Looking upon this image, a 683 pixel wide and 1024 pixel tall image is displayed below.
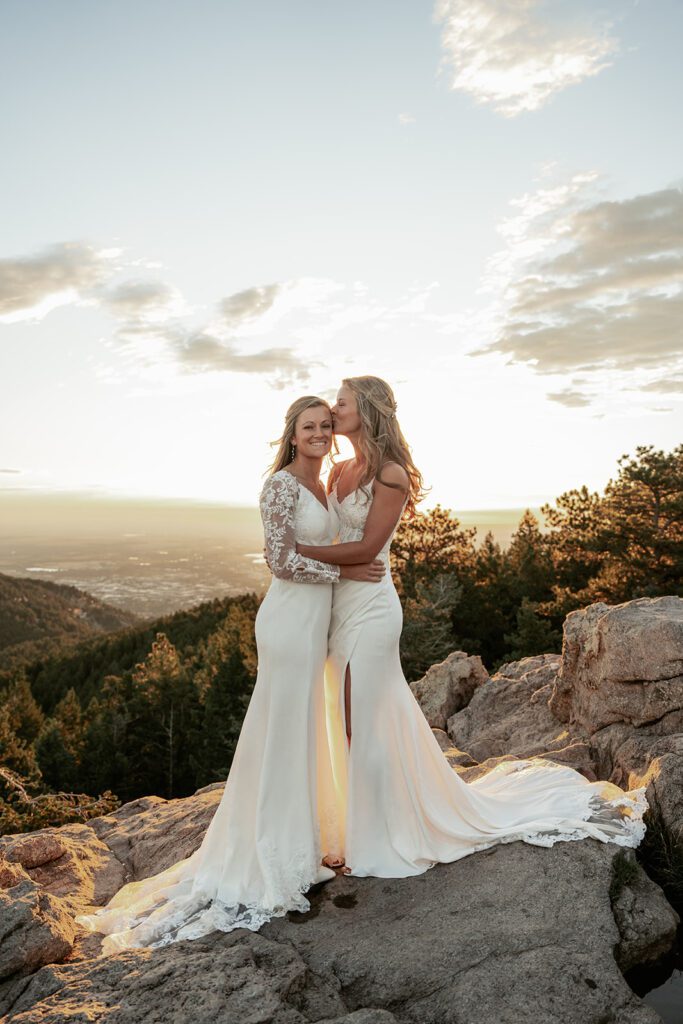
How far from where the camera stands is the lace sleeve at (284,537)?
524 centimetres

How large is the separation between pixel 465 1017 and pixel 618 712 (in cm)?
416

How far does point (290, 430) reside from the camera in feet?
18.3

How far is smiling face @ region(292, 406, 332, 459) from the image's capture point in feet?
17.8

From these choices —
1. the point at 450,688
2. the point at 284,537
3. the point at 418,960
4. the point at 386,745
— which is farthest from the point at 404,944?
the point at 450,688

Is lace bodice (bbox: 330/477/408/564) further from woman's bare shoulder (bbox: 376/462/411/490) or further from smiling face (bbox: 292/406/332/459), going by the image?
smiling face (bbox: 292/406/332/459)

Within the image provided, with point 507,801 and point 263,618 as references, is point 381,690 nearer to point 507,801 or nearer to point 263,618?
point 263,618

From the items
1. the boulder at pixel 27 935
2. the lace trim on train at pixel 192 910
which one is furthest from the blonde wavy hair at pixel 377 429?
the boulder at pixel 27 935

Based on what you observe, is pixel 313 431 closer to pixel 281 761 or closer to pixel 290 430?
pixel 290 430

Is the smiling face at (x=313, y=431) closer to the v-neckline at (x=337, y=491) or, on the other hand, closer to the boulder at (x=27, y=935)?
the v-neckline at (x=337, y=491)

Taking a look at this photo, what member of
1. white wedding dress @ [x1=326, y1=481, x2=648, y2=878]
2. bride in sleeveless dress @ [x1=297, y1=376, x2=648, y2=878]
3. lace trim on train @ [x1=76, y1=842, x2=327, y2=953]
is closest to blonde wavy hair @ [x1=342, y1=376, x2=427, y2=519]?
bride in sleeveless dress @ [x1=297, y1=376, x2=648, y2=878]

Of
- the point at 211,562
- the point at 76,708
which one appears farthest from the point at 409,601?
the point at 211,562

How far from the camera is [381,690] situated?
545 centimetres

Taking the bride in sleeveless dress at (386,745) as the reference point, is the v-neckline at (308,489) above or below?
above

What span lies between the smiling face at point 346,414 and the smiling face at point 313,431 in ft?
Answer: 0.39
